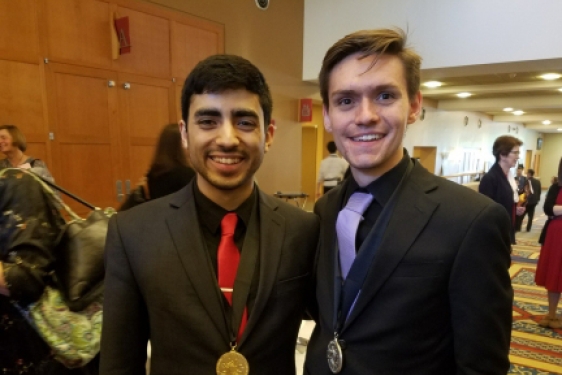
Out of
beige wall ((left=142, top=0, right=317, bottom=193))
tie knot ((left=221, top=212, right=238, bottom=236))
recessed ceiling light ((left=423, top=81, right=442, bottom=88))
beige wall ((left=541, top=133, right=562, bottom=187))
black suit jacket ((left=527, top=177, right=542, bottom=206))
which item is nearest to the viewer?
tie knot ((left=221, top=212, right=238, bottom=236))

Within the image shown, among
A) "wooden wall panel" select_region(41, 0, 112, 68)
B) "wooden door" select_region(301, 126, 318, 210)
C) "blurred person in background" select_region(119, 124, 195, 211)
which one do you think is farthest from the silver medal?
"wooden door" select_region(301, 126, 318, 210)

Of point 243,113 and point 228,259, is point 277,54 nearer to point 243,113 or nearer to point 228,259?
point 243,113

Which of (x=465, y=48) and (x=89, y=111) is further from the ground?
(x=465, y=48)

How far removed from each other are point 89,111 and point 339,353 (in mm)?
4559

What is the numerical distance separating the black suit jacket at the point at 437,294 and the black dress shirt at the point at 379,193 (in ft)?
0.21

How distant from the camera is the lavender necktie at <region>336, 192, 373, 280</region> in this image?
1.17 m

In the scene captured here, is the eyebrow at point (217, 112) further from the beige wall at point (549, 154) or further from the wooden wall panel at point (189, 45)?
the beige wall at point (549, 154)

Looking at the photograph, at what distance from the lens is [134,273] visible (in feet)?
3.74

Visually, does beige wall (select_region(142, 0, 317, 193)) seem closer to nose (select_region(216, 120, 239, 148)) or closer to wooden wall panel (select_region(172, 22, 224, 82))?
wooden wall panel (select_region(172, 22, 224, 82))

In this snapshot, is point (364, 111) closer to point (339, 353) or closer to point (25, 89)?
point (339, 353)

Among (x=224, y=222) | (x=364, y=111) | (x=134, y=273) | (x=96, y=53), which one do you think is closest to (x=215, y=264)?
(x=224, y=222)

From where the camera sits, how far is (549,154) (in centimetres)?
2584

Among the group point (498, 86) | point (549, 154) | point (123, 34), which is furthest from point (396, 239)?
Result: point (549, 154)

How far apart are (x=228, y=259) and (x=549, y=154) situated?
30876 mm
